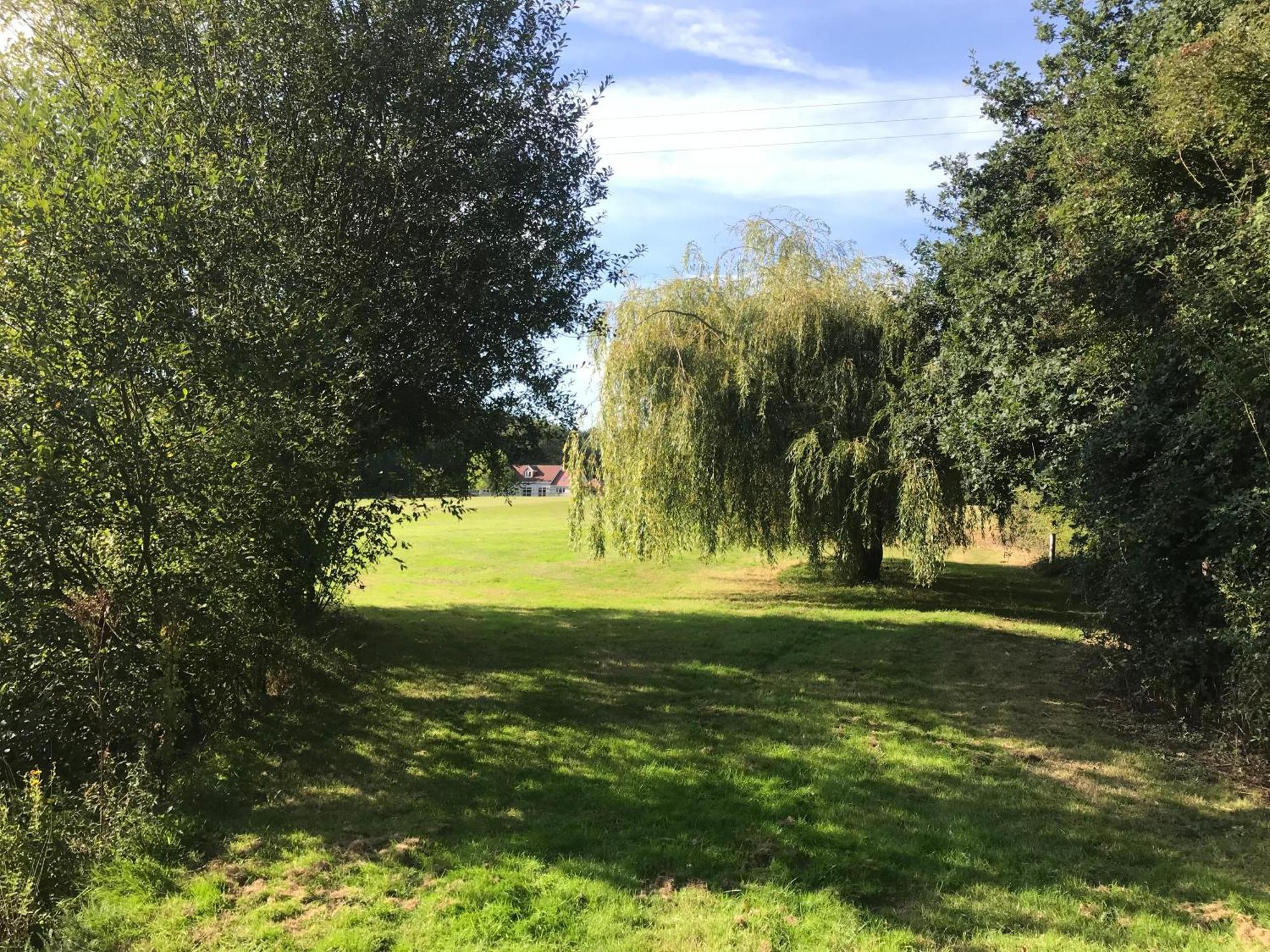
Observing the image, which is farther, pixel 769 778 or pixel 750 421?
pixel 750 421

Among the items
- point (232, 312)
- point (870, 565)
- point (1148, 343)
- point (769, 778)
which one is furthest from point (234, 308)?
point (870, 565)

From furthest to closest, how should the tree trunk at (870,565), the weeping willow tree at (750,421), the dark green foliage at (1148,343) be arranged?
1. the tree trunk at (870,565)
2. the weeping willow tree at (750,421)
3. the dark green foliage at (1148,343)

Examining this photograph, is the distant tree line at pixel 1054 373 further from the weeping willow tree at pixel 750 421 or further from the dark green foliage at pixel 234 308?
the dark green foliage at pixel 234 308

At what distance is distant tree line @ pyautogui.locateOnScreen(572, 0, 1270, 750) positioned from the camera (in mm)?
7020

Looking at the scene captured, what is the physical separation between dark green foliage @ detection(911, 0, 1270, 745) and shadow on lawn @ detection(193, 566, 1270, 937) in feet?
5.15

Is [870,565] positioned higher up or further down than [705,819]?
higher up

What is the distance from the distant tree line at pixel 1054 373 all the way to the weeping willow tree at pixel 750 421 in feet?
0.17

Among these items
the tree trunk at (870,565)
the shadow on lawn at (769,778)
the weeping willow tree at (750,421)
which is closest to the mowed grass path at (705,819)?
the shadow on lawn at (769,778)

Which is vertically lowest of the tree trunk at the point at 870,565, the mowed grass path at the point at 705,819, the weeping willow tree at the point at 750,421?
the mowed grass path at the point at 705,819

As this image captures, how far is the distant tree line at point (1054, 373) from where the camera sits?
23.0 ft

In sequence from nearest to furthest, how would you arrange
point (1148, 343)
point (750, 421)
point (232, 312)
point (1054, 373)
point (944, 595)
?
point (232, 312) → point (1148, 343) → point (1054, 373) → point (750, 421) → point (944, 595)

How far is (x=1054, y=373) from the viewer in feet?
34.4

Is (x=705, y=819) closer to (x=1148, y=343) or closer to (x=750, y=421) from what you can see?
(x=1148, y=343)

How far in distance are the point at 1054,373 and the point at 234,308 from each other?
1055cm
